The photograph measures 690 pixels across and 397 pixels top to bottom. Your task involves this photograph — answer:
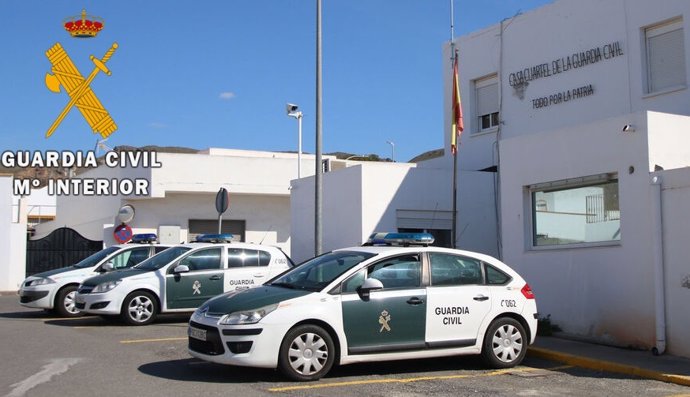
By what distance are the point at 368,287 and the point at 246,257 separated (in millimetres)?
6553

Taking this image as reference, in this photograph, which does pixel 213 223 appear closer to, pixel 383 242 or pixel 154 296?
pixel 154 296

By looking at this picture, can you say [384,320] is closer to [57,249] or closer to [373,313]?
[373,313]

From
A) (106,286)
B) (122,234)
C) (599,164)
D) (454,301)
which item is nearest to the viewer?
(454,301)

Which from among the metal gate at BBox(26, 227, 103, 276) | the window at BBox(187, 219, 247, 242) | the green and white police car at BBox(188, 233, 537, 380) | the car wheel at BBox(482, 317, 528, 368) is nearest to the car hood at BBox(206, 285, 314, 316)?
→ the green and white police car at BBox(188, 233, 537, 380)

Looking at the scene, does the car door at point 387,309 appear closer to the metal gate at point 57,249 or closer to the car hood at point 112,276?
the car hood at point 112,276

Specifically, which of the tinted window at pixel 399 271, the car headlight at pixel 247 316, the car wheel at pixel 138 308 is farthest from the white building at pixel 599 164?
the car wheel at pixel 138 308

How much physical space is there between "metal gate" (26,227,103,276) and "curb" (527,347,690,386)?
2116cm

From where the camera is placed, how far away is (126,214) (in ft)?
91.6

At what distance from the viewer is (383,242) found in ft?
33.0

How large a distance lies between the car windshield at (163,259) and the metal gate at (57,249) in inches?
574

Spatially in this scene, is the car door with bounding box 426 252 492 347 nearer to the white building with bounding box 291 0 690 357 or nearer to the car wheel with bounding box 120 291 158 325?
the white building with bounding box 291 0 690 357

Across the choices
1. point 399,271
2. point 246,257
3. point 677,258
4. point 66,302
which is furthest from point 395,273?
point 66,302

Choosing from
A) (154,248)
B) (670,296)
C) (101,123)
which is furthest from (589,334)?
(101,123)

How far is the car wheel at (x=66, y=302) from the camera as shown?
1538 cm
